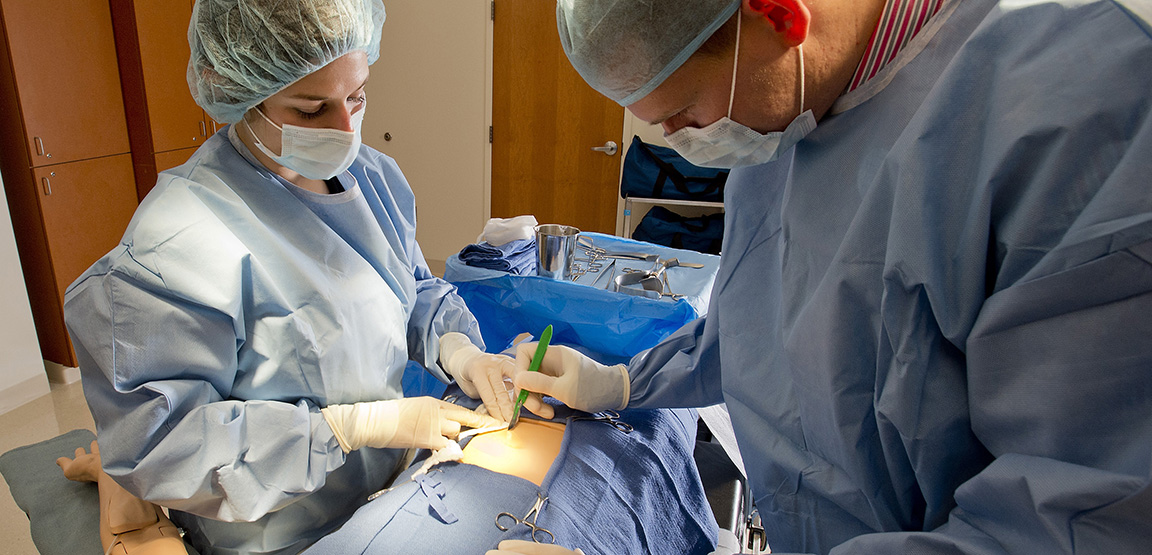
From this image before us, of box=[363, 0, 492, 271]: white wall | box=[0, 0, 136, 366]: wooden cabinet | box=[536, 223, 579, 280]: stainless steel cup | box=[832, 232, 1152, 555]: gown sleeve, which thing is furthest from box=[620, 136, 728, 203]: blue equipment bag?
box=[832, 232, 1152, 555]: gown sleeve

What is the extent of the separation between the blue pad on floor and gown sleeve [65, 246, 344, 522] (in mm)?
342

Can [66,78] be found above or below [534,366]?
above

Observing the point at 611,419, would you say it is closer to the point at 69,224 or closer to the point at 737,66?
the point at 737,66

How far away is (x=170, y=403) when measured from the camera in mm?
1074

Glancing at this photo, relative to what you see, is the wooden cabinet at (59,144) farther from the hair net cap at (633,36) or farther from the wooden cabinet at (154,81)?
the hair net cap at (633,36)

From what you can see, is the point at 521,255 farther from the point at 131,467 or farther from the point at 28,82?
the point at 28,82

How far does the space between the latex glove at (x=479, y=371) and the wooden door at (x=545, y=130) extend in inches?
126

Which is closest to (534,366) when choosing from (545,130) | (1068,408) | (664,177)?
(1068,408)

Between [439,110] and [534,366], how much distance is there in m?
3.78

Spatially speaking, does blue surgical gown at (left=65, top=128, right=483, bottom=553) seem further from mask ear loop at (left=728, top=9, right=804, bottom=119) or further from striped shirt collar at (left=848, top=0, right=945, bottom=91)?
striped shirt collar at (left=848, top=0, right=945, bottom=91)

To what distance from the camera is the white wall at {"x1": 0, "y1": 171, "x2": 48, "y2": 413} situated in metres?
3.01

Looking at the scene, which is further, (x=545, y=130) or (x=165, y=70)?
(x=545, y=130)

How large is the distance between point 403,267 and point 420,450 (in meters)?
0.44

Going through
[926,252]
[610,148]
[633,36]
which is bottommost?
[610,148]
